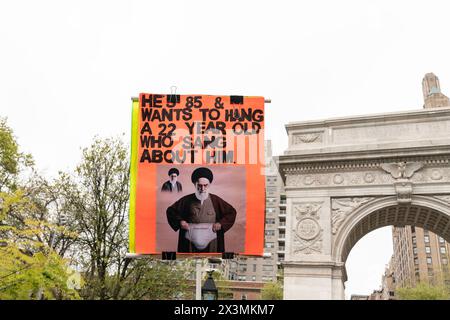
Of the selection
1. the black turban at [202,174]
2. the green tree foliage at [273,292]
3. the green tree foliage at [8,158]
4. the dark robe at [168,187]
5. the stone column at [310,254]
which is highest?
the green tree foliage at [8,158]

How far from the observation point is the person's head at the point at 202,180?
16625mm

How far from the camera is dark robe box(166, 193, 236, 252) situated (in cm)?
1622

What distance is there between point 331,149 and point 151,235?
10930mm

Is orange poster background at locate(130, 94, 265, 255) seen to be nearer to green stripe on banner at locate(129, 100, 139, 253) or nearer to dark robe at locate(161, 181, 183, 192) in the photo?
green stripe on banner at locate(129, 100, 139, 253)

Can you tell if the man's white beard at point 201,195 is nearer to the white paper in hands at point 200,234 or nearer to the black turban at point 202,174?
the black turban at point 202,174

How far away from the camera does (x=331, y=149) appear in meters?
23.0

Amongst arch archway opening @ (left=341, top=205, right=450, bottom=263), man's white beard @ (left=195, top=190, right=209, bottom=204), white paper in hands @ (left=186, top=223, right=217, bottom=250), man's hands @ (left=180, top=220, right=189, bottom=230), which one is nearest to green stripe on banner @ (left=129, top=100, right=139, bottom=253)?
man's hands @ (left=180, top=220, right=189, bottom=230)

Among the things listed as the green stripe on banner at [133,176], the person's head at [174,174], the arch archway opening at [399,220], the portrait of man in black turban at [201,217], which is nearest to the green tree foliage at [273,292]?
the arch archway opening at [399,220]

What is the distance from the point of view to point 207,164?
16.7 meters

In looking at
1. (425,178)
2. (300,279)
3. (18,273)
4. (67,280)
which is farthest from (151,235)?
(425,178)

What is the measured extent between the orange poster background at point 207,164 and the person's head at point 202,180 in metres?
0.37

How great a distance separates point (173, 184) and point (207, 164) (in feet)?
4.81

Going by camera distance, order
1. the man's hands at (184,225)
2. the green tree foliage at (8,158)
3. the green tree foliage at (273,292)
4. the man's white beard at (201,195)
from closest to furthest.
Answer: the man's hands at (184,225)
the man's white beard at (201,195)
the green tree foliage at (8,158)
the green tree foliage at (273,292)
